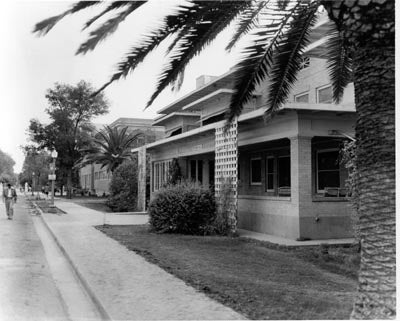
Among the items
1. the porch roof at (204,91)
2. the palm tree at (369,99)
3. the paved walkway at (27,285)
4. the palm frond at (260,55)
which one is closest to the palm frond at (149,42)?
the palm tree at (369,99)

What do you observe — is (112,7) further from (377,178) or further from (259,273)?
(259,273)

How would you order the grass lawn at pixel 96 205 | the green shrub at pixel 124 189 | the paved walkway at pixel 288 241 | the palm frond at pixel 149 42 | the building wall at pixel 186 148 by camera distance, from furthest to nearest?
the grass lawn at pixel 96 205 → the green shrub at pixel 124 189 → the building wall at pixel 186 148 → the paved walkway at pixel 288 241 → the palm frond at pixel 149 42

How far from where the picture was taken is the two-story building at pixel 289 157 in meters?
11.9

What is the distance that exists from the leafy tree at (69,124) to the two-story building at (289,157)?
208 inches

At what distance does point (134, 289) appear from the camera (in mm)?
6645

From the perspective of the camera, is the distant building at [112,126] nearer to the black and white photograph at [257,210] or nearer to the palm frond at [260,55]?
the black and white photograph at [257,210]

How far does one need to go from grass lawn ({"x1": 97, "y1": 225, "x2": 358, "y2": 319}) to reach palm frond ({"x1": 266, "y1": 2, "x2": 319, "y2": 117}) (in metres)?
2.88

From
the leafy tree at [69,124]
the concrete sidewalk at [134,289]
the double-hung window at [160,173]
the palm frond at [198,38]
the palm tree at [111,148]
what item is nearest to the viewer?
the palm frond at [198,38]

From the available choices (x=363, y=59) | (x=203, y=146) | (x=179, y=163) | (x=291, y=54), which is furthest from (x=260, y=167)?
(x=363, y=59)

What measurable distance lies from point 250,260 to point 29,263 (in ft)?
14.1

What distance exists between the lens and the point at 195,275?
25.0 ft

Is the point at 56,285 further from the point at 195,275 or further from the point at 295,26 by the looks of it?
the point at 295,26

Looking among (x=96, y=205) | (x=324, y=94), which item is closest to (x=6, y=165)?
(x=96, y=205)

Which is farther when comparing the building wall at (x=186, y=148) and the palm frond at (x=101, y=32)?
the building wall at (x=186, y=148)
